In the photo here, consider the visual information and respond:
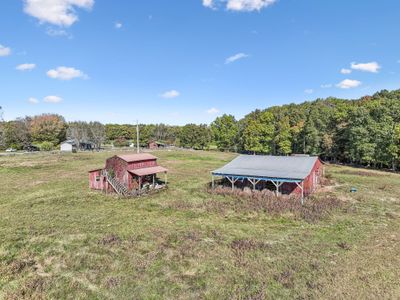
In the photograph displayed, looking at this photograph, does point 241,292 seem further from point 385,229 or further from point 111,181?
point 111,181

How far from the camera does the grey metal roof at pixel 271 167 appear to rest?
83.2 feet

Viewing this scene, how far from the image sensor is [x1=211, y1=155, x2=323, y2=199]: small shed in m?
24.8

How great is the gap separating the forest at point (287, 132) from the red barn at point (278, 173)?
890 inches

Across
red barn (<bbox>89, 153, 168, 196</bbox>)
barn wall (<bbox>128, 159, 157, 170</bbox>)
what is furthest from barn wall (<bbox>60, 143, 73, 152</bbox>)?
barn wall (<bbox>128, 159, 157, 170</bbox>)

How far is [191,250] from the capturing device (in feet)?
46.4

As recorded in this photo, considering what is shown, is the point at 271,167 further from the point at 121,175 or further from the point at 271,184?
the point at 121,175

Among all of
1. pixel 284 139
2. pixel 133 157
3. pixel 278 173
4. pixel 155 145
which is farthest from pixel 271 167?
pixel 155 145

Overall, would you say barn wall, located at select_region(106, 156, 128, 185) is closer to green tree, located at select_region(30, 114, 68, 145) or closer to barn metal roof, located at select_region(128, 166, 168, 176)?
barn metal roof, located at select_region(128, 166, 168, 176)

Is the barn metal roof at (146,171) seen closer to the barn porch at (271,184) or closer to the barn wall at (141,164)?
the barn wall at (141,164)

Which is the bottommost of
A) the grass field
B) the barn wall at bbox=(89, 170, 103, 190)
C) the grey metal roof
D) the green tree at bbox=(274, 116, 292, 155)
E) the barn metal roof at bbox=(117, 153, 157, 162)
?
the grass field

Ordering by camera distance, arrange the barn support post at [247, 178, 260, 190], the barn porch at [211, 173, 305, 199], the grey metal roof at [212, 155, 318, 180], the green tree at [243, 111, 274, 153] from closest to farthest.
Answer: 1. the barn porch at [211, 173, 305, 199]
2. the grey metal roof at [212, 155, 318, 180]
3. the barn support post at [247, 178, 260, 190]
4. the green tree at [243, 111, 274, 153]

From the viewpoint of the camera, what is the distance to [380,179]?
3591cm

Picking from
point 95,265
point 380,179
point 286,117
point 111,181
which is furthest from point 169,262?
point 286,117

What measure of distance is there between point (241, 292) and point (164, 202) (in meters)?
14.3
